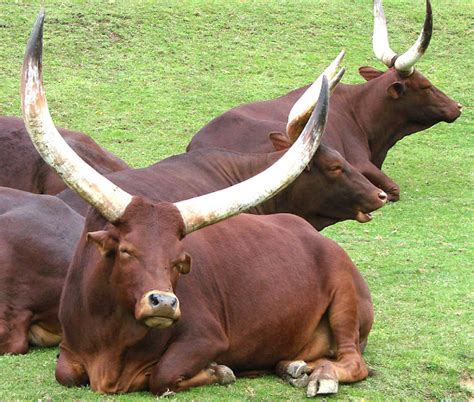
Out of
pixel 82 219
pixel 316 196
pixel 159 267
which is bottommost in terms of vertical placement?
pixel 316 196

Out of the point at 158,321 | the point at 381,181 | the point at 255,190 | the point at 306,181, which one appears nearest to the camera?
the point at 158,321

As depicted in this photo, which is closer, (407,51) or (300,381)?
(300,381)

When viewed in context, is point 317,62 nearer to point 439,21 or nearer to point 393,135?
point 439,21

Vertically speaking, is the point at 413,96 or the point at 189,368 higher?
the point at 189,368

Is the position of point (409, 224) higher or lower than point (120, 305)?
lower

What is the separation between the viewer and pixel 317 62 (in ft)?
68.7

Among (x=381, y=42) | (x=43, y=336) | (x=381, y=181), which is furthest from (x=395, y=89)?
(x=43, y=336)

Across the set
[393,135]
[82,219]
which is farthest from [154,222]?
[393,135]

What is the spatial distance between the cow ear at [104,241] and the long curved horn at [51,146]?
9cm

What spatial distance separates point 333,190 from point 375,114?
4.58 metres

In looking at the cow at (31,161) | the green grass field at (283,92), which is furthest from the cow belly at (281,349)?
the cow at (31,161)

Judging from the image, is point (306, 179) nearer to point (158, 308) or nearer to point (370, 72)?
point (158, 308)

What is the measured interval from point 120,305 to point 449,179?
32.4 feet

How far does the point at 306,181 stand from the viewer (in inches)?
408
